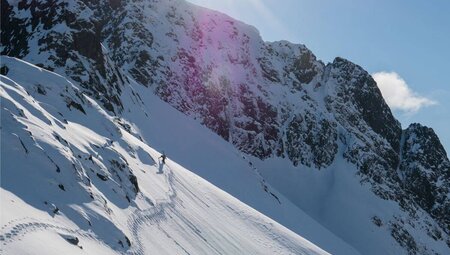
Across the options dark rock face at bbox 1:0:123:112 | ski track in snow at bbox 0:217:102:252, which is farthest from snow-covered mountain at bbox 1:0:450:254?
dark rock face at bbox 1:0:123:112

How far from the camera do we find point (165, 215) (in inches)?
902

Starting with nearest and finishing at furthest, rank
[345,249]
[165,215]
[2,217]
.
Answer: [2,217]
[165,215]
[345,249]

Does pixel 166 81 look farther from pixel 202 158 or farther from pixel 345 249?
pixel 345 249

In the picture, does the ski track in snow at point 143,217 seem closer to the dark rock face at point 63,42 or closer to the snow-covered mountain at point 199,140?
the snow-covered mountain at point 199,140

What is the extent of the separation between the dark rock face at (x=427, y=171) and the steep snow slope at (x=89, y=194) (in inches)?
3369

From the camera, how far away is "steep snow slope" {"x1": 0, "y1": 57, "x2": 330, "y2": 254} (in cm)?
1411

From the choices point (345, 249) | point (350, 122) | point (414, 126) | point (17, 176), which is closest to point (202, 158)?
point (345, 249)

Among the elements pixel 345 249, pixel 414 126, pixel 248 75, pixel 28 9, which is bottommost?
pixel 345 249

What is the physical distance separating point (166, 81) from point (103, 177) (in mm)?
67355

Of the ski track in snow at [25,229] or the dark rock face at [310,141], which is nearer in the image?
the ski track in snow at [25,229]

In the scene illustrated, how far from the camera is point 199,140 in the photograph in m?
63.3

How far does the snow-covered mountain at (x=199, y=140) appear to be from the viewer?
1814 cm

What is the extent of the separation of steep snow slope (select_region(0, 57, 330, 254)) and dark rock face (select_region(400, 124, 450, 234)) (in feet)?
281

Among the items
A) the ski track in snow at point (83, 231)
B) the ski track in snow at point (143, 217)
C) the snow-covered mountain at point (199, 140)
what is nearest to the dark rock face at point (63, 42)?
the snow-covered mountain at point (199, 140)
